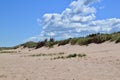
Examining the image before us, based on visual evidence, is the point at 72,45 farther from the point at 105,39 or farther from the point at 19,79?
the point at 19,79

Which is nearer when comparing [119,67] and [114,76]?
[114,76]

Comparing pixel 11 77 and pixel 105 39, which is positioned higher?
pixel 105 39

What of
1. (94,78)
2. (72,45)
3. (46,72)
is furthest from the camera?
(72,45)

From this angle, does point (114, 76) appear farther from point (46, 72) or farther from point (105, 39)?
point (105, 39)

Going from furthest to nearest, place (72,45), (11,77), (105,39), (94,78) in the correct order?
(72,45), (105,39), (11,77), (94,78)

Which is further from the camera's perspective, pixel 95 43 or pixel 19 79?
pixel 95 43

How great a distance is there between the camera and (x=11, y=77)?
1705 cm

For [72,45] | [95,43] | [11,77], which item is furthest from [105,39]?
[11,77]

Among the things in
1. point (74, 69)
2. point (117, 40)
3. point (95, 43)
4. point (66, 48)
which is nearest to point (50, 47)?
point (66, 48)

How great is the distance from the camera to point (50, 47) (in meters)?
43.7

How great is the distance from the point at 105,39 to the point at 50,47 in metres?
12.2

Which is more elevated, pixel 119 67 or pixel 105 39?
pixel 105 39

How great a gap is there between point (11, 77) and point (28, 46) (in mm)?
39993

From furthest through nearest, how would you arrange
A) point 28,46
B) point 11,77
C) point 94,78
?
1. point 28,46
2. point 11,77
3. point 94,78
